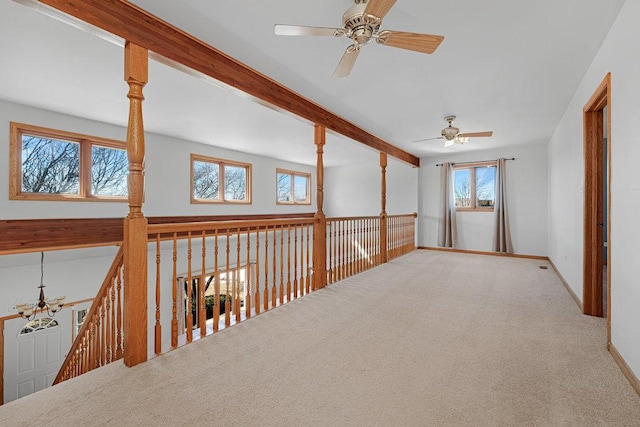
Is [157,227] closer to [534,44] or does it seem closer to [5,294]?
[534,44]

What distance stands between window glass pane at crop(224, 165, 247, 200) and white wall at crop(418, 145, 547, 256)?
16.5 ft

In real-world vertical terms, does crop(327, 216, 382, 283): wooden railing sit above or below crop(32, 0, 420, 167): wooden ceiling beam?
below

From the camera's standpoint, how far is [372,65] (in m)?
2.81

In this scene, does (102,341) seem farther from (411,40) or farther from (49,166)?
(411,40)

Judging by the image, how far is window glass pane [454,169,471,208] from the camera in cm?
699

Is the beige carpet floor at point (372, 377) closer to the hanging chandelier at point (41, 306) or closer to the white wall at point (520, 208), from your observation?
the hanging chandelier at point (41, 306)

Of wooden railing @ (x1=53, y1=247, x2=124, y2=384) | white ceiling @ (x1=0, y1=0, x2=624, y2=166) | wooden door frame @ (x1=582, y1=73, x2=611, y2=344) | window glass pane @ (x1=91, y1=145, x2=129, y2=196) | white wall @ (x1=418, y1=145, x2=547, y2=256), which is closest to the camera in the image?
white ceiling @ (x1=0, y1=0, x2=624, y2=166)

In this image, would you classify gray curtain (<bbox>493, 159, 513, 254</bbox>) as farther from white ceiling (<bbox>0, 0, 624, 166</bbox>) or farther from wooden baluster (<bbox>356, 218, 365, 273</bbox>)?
wooden baluster (<bbox>356, 218, 365, 273</bbox>)

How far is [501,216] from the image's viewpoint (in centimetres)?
639

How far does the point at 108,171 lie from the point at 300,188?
5.06 m

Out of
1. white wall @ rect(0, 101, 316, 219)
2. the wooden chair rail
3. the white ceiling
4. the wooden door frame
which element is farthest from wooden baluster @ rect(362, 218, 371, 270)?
the wooden chair rail

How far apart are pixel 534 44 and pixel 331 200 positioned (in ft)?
23.7

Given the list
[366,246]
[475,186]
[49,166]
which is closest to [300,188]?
[366,246]

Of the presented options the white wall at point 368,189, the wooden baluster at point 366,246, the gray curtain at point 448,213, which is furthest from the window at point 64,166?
the gray curtain at point 448,213
